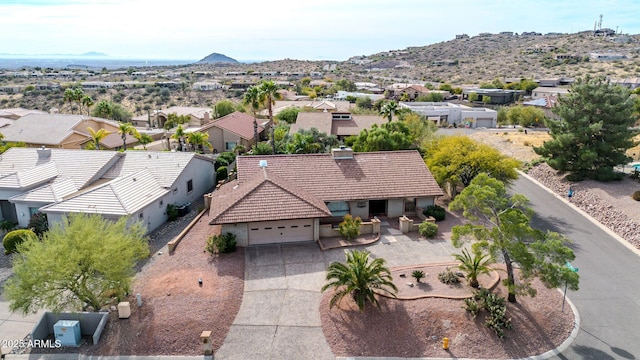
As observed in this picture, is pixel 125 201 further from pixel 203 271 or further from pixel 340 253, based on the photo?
pixel 340 253

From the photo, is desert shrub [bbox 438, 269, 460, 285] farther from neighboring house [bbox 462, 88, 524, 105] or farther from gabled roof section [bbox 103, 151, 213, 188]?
neighboring house [bbox 462, 88, 524, 105]

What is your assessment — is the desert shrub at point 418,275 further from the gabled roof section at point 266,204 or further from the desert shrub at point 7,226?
the desert shrub at point 7,226

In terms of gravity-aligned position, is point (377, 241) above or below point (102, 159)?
below

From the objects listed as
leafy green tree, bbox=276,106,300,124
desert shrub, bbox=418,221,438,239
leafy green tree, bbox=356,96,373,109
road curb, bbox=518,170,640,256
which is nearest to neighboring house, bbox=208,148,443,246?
desert shrub, bbox=418,221,438,239

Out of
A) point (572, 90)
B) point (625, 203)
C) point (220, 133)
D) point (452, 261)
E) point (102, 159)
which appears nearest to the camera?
point (452, 261)

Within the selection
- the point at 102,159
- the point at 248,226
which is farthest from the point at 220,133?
the point at 248,226
